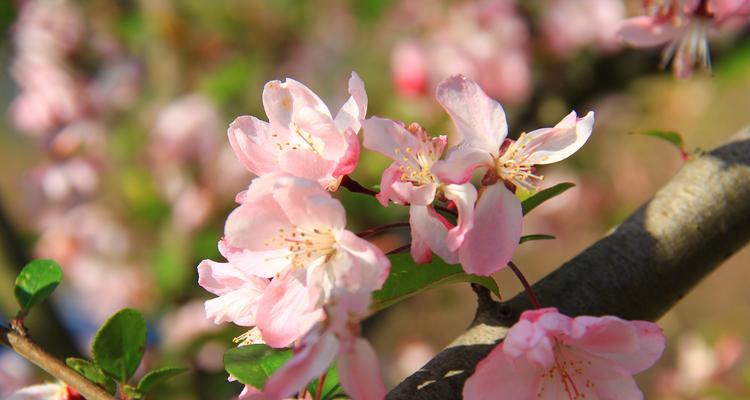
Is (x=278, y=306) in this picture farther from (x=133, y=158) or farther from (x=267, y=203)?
(x=133, y=158)

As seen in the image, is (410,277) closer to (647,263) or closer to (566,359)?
(566,359)

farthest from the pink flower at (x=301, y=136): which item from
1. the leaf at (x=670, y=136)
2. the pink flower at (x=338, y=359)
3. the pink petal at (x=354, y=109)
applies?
the leaf at (x=670, y=136)

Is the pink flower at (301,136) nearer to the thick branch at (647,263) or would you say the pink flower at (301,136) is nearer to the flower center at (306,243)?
the flower center at (306,243)

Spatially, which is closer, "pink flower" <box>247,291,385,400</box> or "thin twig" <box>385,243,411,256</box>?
"pink flower" <box>247,291,385,400</box>

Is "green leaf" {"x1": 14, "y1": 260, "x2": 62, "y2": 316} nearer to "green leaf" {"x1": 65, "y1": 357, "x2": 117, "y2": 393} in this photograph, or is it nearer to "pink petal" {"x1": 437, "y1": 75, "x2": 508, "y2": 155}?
"green leaf" {"x1": 65, "y1": 357, "x2": 117, "y2": 393}

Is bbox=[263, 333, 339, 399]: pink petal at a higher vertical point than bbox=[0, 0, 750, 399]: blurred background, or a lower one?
higher

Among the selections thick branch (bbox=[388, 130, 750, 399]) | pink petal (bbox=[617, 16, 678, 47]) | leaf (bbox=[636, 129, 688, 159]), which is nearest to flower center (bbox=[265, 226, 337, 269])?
thick branch (bbox=[388, 130, 750, 399])

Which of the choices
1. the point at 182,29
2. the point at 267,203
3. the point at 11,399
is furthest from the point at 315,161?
the point at 182,29
